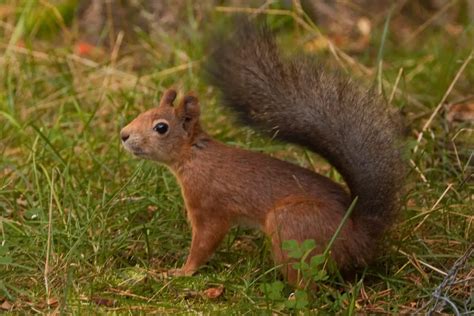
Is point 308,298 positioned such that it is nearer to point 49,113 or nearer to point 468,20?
point 49,113

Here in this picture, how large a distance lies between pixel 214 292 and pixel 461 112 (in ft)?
7.01

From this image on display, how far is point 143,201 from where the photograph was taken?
3.89 metres

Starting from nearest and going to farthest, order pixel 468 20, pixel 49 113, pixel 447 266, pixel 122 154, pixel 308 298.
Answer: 1. pixel 308 298
2. pixel 447 266
3. pixel 122 154
4. pixel 49 113
5. pixel 468 20

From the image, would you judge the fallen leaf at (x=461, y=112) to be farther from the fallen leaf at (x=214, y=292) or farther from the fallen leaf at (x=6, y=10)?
the fallen leaf at (x=6, y=10)

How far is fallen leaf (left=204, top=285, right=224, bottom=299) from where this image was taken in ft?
10.8

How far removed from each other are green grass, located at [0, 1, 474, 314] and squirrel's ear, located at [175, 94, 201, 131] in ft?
0.67

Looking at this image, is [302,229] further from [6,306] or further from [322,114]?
[6,306]

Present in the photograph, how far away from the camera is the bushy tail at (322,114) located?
11.0ft

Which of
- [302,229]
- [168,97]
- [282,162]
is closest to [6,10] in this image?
[168,97]

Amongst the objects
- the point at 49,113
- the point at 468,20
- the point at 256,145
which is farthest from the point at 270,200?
the point at 468,20

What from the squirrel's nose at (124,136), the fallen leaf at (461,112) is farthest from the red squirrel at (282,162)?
the fallen leaf at (461,112)

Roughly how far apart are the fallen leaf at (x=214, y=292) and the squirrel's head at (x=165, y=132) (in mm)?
491

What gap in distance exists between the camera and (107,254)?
3535 millimetres

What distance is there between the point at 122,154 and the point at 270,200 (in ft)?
3.49
